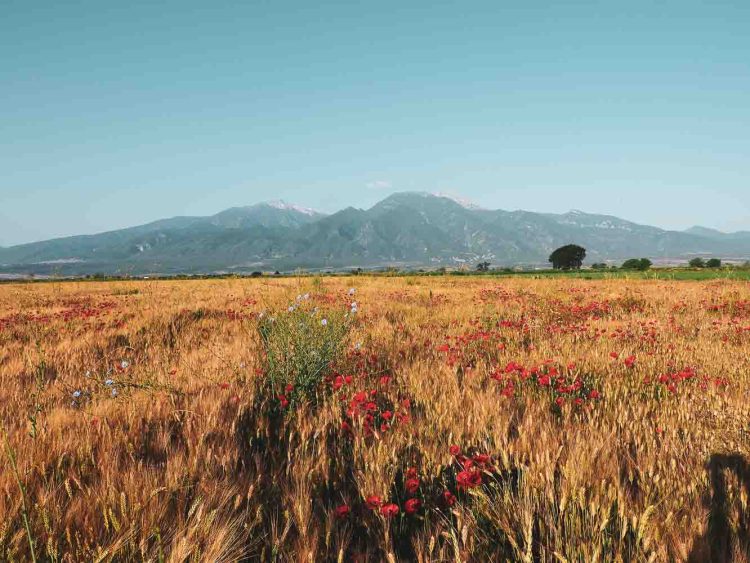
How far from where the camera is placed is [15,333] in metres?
7.82

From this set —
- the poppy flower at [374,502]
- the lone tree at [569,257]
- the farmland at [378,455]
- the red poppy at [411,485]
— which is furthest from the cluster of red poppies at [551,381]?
the lone tree at [569,257]

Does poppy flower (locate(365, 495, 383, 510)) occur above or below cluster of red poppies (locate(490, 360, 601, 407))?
above

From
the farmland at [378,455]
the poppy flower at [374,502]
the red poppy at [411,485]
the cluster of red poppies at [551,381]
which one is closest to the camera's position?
the farmland at [378,455]

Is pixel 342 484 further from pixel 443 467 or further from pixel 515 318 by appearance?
pixel 515 318

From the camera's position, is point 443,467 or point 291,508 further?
point 443,467

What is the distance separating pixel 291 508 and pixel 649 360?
467 cm

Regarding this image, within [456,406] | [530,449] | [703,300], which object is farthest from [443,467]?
[703,300]

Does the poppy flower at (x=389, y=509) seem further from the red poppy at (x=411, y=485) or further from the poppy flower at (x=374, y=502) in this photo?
the red poppy at (x=411, y=485)

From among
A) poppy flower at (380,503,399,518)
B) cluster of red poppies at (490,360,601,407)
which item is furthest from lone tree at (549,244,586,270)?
poppy flower at (380,503,399,518)

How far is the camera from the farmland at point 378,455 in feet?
5.41

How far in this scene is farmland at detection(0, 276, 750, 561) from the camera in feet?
5.41

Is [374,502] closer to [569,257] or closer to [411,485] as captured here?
[411,485]

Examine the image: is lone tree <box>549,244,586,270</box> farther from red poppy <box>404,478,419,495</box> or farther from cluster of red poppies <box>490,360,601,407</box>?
red poppy <box>404,478,419,495</box>

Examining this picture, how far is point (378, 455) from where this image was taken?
2.32m
